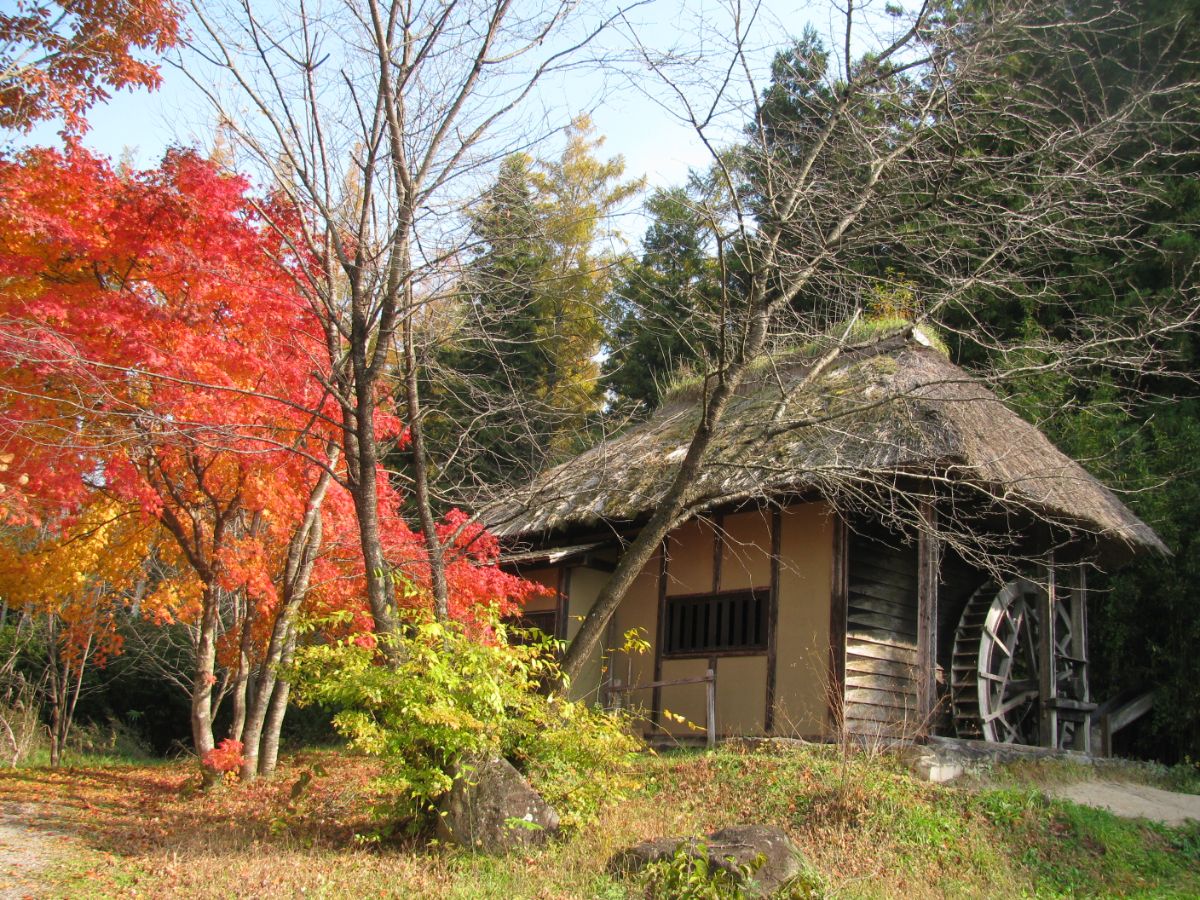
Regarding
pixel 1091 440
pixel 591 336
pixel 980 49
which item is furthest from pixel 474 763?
pixel 1091 440

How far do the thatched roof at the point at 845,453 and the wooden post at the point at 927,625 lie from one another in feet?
2.34

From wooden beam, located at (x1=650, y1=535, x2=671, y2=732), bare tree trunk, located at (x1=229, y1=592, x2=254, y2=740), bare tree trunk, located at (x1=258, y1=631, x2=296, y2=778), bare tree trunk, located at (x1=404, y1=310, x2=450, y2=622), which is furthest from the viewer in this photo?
wooden beam, located at (x1=650, y1=535, x2=671, y2=732)

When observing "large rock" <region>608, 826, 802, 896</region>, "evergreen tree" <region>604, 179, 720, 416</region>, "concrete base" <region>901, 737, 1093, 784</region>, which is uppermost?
"evergreen tree" <region>604, 179, 720, 416</region>

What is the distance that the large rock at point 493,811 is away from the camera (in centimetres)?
658

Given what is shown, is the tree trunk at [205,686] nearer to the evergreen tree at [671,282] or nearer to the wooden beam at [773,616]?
the evergreen tree at [671,282]

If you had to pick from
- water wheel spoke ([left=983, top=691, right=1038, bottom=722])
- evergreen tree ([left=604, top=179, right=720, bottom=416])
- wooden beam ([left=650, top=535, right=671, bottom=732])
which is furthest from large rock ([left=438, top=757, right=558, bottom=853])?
water wheel spoke ([left=983, top=691, right=1038, bottom=722])

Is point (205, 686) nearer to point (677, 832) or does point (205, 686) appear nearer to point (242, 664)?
point (242, 664)

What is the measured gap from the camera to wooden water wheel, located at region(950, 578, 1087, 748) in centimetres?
1137

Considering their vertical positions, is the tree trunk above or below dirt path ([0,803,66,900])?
above

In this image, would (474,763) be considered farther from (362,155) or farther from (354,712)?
(362,155)

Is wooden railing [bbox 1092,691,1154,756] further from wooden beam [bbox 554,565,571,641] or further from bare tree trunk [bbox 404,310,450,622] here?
bare tree trunk [bbox 404,310,450,622]

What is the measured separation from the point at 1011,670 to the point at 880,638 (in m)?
3.40

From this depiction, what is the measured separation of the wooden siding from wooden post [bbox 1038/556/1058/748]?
1.46 meters

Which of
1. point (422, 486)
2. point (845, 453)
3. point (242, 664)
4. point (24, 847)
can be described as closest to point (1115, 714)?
point (845, 453)
